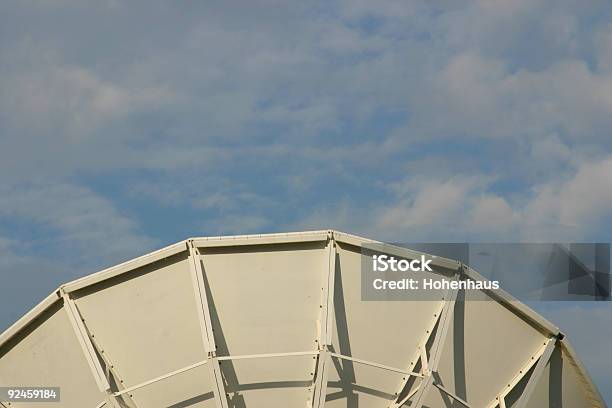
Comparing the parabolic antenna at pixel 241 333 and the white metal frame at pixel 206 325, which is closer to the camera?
the white metal frame at pixel 206 325

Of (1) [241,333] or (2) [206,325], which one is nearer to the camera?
(2) [206,325]

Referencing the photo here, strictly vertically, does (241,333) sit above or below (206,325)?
below

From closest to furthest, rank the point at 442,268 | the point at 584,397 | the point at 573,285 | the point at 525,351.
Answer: the point at 442,268, the point at 525,351, the point at 584,397, the point at 573,285

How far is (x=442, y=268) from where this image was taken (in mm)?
22078

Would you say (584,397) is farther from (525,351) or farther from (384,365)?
(384,365)

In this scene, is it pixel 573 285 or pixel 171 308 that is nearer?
pixel 171 308

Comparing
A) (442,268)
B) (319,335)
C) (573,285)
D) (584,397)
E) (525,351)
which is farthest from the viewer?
(573,285)

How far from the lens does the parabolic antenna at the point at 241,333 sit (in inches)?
819

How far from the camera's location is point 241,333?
2098 cm

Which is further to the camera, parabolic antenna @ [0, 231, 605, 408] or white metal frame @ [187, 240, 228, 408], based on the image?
parabolic antenna @ [0, 231, 605, 408]

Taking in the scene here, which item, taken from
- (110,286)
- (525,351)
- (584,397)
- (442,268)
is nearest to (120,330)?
(110,286)

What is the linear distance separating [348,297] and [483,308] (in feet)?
10.9

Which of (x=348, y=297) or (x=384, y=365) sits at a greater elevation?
(x=348, y=297)

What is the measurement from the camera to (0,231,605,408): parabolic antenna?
20797mm
